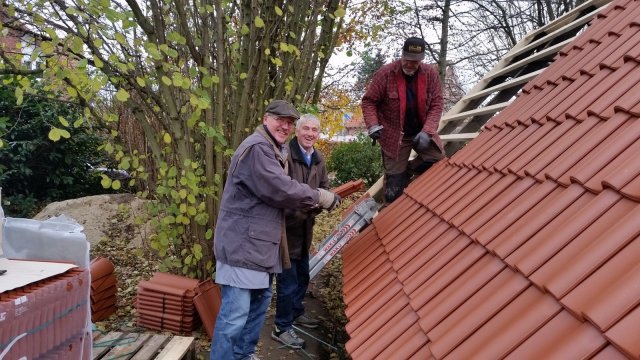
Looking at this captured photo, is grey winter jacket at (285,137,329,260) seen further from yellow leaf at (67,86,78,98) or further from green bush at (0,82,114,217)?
green bush at (0,82,114,217)

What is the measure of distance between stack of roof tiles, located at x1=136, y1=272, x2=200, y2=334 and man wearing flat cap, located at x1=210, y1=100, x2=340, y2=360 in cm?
115

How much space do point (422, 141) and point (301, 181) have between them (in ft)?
3.69

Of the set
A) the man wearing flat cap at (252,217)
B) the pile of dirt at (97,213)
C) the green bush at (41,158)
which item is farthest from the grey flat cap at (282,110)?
the green bush at (41,158)

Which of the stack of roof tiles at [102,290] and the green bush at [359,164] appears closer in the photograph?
the stack of roof tiles at [102,290]

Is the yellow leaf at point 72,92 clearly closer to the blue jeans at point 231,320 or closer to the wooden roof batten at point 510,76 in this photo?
the blue jeans at point 231,320

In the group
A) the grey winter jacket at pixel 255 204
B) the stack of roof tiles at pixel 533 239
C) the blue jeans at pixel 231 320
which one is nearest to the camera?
the stack of roof tiles at pixel 533 239

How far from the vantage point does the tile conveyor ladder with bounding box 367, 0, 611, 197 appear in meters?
4.41

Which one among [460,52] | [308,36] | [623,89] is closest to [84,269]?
[623,89]

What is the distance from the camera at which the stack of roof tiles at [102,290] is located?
16.4ft

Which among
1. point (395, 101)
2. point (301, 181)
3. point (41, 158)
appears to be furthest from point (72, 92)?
point (41, 158)

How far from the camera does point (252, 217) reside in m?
3.27

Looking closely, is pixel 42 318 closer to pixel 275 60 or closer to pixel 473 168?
pixel 473 168

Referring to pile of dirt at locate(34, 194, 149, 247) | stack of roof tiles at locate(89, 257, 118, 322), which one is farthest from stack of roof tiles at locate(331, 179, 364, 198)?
pile of dirt at locate(34, 194, 149, 247)

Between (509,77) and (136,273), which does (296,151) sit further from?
(136,273)
